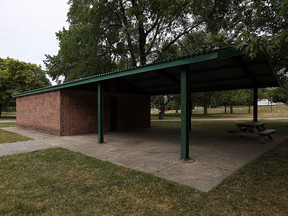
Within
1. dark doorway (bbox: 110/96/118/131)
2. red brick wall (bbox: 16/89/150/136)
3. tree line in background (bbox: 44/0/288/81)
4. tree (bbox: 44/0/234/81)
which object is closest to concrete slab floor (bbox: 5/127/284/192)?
red brick wall (bbox: 16/89/150/136)

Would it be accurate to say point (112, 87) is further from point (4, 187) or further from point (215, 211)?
point (215, 211)

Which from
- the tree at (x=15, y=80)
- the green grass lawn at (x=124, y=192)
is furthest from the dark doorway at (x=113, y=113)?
the tree at (x=15, y=80)

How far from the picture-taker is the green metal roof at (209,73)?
18.0 feet

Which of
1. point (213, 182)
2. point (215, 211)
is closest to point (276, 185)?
point (213, 182)

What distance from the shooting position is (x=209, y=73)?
877 centimetres

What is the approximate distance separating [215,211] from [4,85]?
3267cm

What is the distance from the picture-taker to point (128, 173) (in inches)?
187

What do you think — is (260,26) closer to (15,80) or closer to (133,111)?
(133,111)

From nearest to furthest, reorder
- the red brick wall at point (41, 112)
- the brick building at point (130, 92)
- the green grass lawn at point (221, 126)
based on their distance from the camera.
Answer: the brick building at point (130, 92), the red brick wall at point (41, 112), the green grass lawn at point (221, 126)

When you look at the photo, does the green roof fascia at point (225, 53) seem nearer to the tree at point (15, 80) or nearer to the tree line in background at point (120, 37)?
the tree line in background at point (120, 37)

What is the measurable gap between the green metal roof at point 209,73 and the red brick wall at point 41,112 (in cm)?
49

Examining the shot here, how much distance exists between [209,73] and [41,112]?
9.30 m

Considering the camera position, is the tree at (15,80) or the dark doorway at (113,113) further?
the tree at (15,80)

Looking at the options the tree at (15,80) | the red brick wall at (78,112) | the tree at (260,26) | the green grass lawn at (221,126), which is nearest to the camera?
the tree at (260,26)
